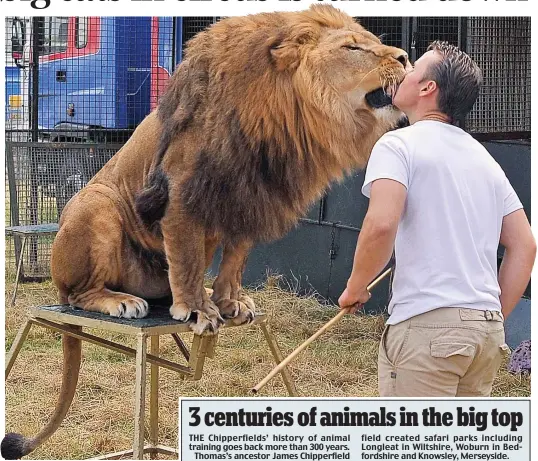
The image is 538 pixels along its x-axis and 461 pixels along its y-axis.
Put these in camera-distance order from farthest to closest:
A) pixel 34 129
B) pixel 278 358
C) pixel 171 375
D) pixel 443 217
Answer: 1. pixel 34 129
2. pixel 171 375
3. pixel 278 358
4. pixel 443 217

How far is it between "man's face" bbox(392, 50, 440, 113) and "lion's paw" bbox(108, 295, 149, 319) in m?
1.17

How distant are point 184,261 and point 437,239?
1.03 m

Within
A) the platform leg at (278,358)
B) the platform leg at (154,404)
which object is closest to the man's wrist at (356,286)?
the platform leg at (278,358)

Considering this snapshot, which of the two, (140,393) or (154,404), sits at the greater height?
(140,393)

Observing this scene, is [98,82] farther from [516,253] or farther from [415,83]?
[516,253]

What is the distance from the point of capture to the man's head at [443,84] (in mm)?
2490

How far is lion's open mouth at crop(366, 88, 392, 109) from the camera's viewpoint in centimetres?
303

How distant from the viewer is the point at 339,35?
3018mm

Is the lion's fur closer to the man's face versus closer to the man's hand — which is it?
the man's face

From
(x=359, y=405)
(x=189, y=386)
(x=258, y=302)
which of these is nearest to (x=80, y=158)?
(x=258, y=302)

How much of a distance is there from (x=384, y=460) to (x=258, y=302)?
Result: 9.55 ft

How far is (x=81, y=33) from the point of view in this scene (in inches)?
255

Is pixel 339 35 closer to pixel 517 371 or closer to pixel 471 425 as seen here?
pixel 471 425

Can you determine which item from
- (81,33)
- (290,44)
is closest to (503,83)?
(290,44)
